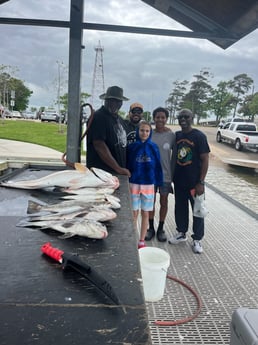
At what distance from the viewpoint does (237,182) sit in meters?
10.5

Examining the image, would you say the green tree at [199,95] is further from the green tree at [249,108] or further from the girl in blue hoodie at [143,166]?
the girl in blue hoodie at [143,166]

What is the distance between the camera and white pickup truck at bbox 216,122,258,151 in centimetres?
1756

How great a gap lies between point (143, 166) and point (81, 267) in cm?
238

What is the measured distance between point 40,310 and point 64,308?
0.21 feet

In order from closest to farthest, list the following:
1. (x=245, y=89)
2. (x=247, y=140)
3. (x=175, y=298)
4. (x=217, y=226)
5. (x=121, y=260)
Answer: (x=121, y=260) → (x=175, y=298) → (x=217, y=226) → (x=247, y=140) → (x=245, y=89)

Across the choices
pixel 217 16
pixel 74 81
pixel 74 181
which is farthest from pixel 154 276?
pixel 217 16

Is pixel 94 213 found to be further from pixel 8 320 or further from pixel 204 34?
pixel 204 34

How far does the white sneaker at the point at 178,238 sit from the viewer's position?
3859 millimetres

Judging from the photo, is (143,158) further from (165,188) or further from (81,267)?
(81,267)

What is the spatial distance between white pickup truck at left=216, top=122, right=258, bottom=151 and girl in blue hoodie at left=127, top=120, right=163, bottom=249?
15.3 m

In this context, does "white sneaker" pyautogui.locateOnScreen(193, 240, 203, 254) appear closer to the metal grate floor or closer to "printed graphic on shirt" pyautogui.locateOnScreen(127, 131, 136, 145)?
the metal grate floor

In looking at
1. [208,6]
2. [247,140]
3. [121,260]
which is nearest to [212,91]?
[247,140]

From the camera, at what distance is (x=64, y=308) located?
920 millimetres

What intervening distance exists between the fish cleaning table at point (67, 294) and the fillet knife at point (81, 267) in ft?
0.05
